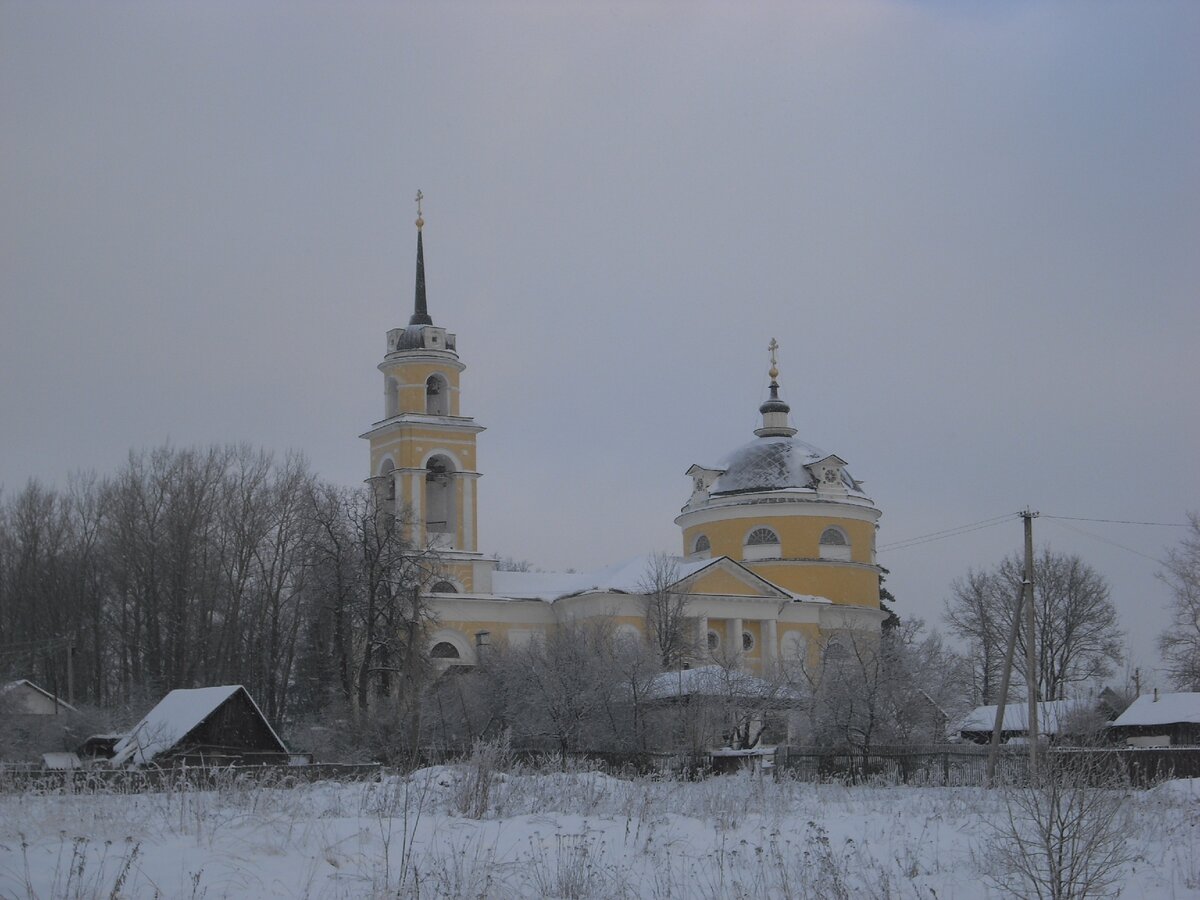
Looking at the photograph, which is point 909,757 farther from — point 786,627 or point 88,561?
point 88,561

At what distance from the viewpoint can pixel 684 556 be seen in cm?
5250

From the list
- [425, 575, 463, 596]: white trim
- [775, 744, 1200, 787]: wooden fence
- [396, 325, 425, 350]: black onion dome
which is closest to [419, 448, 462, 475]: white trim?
[425, 575, 463, 596]: white trim

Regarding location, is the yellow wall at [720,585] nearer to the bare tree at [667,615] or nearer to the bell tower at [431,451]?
the bare tree at [667,615]

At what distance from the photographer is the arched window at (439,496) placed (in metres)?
47.0

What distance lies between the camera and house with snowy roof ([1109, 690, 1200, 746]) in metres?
40.0

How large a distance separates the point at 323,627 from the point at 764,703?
16175mm

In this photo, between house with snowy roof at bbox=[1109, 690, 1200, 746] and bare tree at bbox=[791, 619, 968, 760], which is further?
house with snowy roof at bbox=[1109, 690, 1200, 746]

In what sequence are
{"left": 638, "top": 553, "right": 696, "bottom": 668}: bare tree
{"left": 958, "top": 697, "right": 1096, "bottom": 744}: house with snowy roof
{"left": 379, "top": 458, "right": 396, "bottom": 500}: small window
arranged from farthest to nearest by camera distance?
{"left": 379, "top": 458, "right": 396, "bottom": 500}: small window → {"left": 638, "top": 553, "right": 696, "bottom": 668}: bare tree → {"left": 958, "top": 697, "right": 1096, "bottom": 744}: house with snowy roof

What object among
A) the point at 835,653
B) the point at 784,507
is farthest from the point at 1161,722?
the point at 784,507

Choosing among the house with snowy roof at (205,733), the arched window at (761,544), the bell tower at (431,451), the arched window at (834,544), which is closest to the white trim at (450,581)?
the bell tower at (431,451)

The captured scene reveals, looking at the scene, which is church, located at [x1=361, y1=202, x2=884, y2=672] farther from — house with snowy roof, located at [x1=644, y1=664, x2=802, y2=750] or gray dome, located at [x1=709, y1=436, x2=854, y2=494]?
house with snowy roof, located at [x1=644, y1=664, x2=802, y2=750]

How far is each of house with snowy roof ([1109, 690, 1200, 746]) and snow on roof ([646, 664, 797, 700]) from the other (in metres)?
11.9

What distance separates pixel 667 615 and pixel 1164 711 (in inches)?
536

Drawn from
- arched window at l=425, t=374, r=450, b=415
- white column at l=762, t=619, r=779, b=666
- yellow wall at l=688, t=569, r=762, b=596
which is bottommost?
white column at l=762, t=619, r=779, b=666
